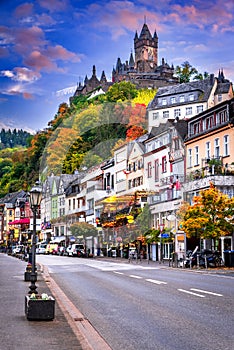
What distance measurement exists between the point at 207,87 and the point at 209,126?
58.2m

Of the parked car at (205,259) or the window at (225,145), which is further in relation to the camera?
the window at (225,145)

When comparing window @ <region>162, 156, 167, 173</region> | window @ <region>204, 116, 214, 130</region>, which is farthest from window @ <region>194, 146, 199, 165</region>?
window @ <region>162, 156, 167, 173</region>

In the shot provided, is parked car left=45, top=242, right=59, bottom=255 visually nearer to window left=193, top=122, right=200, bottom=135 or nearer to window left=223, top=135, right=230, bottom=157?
window left=193, top=122, right=200, bottom=135

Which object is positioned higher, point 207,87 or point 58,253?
point 207,87

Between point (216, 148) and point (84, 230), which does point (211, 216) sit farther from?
point (84, 230)

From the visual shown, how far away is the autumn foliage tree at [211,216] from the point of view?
1711 inches

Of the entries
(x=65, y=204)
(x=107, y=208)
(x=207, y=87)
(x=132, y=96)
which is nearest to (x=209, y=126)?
(x=107, y=208)

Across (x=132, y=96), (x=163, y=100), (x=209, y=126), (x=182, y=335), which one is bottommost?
(x=182, y=335)

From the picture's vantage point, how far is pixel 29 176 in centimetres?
17788

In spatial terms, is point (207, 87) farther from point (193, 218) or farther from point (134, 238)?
point (193, 218)

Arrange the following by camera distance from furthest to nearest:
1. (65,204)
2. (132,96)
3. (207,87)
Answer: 1. (132,96)
2. (65,204)
3. (207,87)

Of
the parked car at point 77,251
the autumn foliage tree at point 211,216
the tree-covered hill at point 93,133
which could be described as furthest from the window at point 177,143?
the tree-covered hill at point 93,133

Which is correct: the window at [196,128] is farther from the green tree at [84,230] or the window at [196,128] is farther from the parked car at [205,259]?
the green tree at [84,230]

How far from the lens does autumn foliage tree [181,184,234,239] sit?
1711 inches
